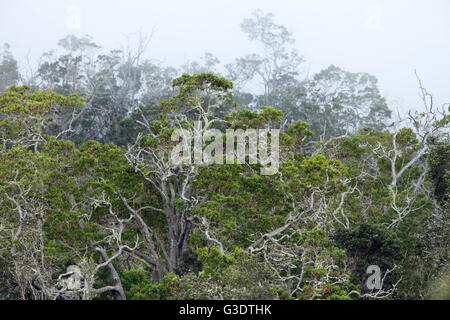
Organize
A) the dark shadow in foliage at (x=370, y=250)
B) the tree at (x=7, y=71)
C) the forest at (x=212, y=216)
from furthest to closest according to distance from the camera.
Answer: the tree at (x=7, y=71), the dark shadow in foliage at (x=370, y=250), the forest at (x=212, y=216)

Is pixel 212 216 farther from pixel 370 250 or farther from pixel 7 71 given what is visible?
pixel 7 71

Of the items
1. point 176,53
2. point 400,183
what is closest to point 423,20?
point 176,53

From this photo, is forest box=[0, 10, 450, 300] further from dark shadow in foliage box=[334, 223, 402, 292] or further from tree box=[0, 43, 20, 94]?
tree box=[0, 43, 20, 94]

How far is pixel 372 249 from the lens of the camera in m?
12.0

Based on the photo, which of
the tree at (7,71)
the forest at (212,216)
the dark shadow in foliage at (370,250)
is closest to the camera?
the forest at (212,216)

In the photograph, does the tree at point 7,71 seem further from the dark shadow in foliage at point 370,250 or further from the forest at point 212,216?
the dark shadow in foliage at point 370,250

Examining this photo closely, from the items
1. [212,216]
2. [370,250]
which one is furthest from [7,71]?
[370,250]

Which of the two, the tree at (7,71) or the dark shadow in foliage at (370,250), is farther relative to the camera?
the tree at (7,71)

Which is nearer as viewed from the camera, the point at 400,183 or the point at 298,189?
the point at 298,189

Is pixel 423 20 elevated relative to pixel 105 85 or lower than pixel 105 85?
elevated

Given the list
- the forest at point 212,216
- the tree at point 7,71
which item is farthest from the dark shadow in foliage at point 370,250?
the tree at point 7,71
